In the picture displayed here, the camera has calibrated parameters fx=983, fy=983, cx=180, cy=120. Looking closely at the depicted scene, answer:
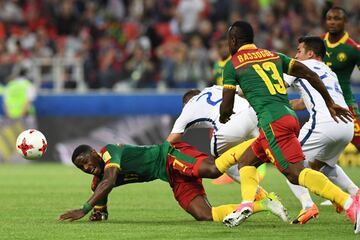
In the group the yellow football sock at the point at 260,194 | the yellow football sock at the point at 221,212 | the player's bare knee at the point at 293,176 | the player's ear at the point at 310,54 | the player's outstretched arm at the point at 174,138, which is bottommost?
the yellow football sock at the point at 221,212

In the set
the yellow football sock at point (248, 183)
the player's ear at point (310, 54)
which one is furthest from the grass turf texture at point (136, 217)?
the player's ear at point (310, 54)

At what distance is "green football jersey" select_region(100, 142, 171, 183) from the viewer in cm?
982

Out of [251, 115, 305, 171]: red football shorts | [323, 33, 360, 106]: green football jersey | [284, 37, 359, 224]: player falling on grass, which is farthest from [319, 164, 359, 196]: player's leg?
[251, 115, 305, 171]: red football shorts

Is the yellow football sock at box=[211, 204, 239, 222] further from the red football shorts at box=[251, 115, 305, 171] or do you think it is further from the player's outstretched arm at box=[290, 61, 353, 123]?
the player's outstretched arm at box=[290, 61, 353, 123]

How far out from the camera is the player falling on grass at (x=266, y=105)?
8.75m

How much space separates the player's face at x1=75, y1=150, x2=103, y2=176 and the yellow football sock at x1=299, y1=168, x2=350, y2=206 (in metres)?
2.20

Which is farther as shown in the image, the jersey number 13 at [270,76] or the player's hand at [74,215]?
the player's hand at [74,215]

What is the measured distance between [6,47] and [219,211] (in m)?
13.7

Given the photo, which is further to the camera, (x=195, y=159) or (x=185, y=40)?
(x=185, y=40)

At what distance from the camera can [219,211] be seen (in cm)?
973

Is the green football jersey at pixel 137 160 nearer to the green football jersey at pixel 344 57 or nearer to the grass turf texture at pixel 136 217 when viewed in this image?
the grass turf texture at pixel 136 217

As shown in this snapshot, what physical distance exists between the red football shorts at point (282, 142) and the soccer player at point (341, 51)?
2908 mm

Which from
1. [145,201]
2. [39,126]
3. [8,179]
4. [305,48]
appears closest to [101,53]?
[39,126]

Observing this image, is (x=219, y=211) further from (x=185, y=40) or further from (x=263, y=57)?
(x=185, y=40)
